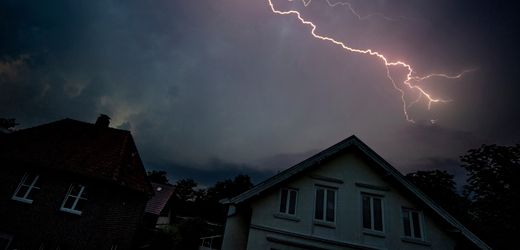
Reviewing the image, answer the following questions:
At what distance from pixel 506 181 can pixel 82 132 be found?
4029 centimetres

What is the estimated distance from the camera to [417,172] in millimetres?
33000

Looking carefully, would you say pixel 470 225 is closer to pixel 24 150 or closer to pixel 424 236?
pixel 424 236

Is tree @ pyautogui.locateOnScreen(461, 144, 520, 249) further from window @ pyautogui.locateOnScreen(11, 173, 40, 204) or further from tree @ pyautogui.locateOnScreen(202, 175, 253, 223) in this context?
tree @ pyautogui.locateOnScreen(202, 175, 253, 223)

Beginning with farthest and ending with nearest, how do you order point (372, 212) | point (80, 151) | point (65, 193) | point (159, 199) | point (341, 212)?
point (159, 199) < point (80, 151) < point (65, 193) < point (372, 212) < point (341, 212)

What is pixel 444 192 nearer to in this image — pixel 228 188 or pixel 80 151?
pixel 80 151

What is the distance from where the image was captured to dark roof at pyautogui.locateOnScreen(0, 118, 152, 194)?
47.4 ft

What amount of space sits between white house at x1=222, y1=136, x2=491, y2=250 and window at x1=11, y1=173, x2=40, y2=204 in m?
13.2

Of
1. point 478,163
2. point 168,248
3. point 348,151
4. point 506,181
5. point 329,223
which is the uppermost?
point 478,163

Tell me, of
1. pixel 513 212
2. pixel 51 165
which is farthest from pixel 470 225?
pixel 51 165

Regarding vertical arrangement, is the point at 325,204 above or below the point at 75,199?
above

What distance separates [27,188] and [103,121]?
7.82 m

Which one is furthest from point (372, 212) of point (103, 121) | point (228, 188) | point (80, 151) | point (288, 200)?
point (228, 188)

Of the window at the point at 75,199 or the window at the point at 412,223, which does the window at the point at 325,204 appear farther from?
the window at the point at 75,199

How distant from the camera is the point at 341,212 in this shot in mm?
10570
